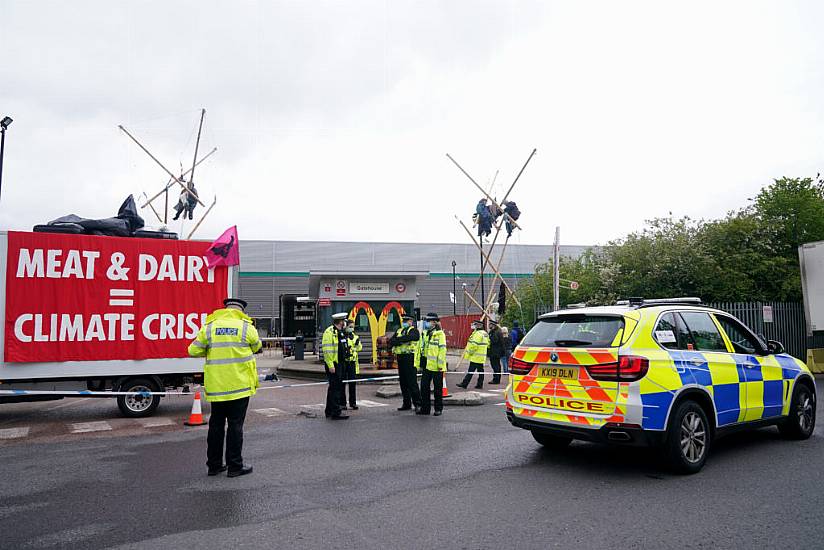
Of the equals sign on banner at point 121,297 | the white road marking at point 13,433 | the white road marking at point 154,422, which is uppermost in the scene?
the equals sign on banner at point 121,297

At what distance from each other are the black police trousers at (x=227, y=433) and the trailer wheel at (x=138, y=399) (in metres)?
4.85

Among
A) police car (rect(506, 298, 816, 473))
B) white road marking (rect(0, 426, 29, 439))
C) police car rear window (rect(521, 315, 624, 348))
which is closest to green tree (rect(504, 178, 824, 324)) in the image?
police car (rect(506, 298, 816, 473))

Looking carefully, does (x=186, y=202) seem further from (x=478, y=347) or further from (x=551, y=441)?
(x=551, y=441)

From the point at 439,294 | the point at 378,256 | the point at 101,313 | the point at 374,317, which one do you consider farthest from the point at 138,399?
the point at 378,256

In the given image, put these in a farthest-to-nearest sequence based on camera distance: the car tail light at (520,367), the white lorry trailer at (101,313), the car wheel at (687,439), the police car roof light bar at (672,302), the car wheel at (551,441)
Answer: the white lorry trailer at (101,313)
the car wheel at (551,441)
the police car roof light bar at (672,302)
the car tail light at (520,367)
the car wheel at (687,439)

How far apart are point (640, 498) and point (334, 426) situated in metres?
5.46

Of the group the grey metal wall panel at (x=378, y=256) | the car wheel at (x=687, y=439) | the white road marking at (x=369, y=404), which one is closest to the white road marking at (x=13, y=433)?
the white road marking at (x=369, y=404)

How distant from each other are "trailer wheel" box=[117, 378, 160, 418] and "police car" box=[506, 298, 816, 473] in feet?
22.4

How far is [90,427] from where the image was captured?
9.91 meters

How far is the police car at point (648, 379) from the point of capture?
6.00 metres

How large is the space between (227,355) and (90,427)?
4.95 metres

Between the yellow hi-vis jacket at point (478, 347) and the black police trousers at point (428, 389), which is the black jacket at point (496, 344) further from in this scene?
the black police trousers at point (428, 389)

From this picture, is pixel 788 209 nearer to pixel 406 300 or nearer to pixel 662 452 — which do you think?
pixel 406 300

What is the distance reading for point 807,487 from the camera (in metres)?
5.79
